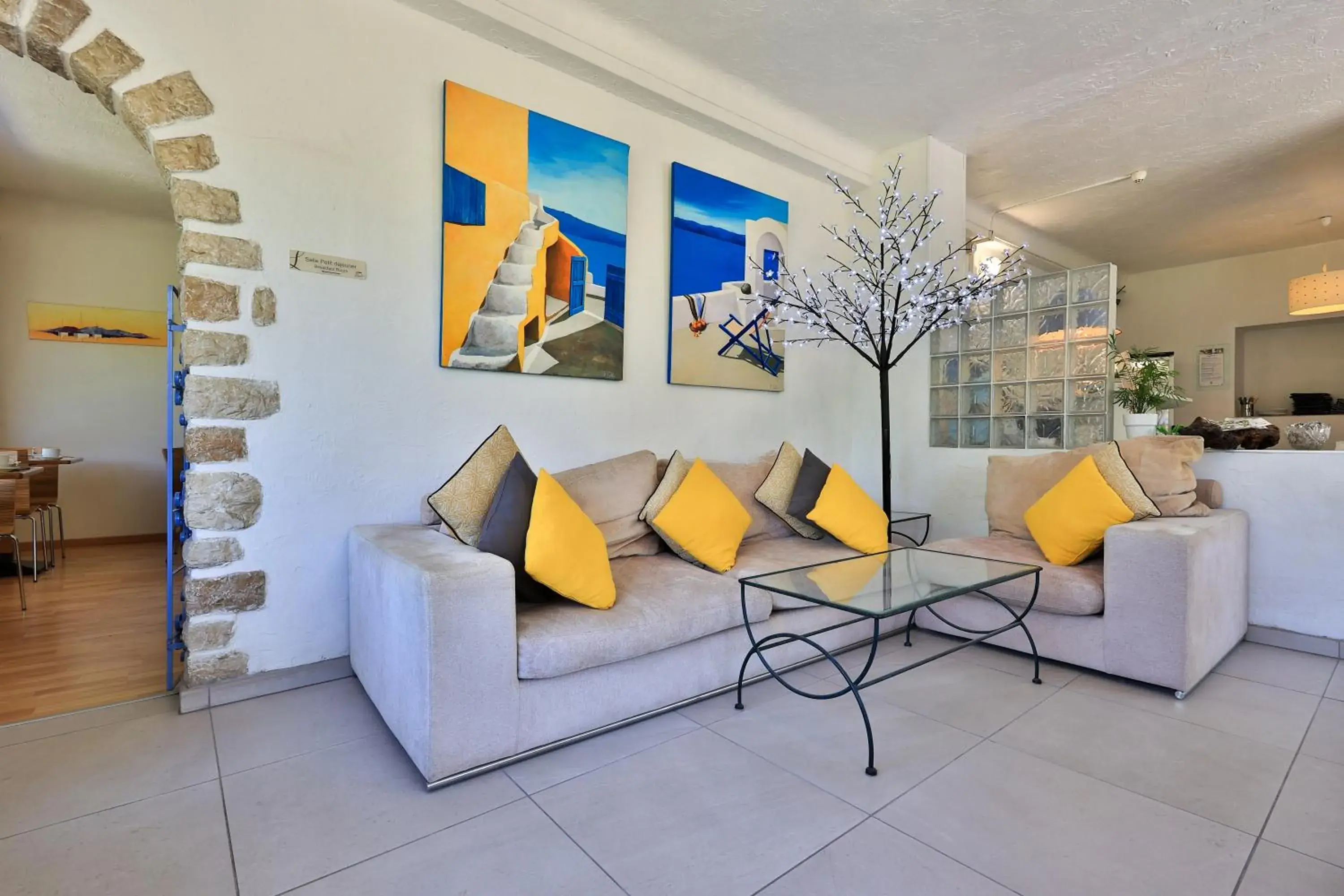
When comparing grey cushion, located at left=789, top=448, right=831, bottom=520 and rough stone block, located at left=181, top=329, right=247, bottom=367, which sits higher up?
rough stone block, located at left=181, top=329, right=247, bottom=367

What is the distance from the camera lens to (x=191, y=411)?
6.91 ft

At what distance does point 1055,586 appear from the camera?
2514mm

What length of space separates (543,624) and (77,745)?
1.42m

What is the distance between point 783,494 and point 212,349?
249cm

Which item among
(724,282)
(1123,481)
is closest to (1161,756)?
(1123,481)

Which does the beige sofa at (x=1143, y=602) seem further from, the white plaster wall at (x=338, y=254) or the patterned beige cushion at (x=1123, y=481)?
the white plaster wall at (x=338, y=254)

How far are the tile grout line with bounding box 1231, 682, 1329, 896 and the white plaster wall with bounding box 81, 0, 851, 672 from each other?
8.44 feet

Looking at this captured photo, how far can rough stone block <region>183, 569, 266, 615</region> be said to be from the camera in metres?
2.13

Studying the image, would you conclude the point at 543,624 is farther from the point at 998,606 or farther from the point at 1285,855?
the point at 998,606

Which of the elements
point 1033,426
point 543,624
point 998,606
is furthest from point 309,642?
point 1033,426

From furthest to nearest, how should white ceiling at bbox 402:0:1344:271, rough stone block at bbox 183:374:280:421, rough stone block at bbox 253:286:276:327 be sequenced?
white ceiling at bbox 402:0:1344:271 < rough stone block at bbox 253:286:276:327 < rough stone block at bbox 183:374:280:421

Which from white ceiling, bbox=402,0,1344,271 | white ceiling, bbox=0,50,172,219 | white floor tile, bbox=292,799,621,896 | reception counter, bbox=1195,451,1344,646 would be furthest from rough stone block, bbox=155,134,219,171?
reception counter, bbox=1195,451,1344,646

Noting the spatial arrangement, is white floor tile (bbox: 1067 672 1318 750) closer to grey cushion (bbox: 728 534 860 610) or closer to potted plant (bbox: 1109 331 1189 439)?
grey cushion (bbox: 728 534 860 610)

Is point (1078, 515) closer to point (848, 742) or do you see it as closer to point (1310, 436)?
point (1310, 436)
